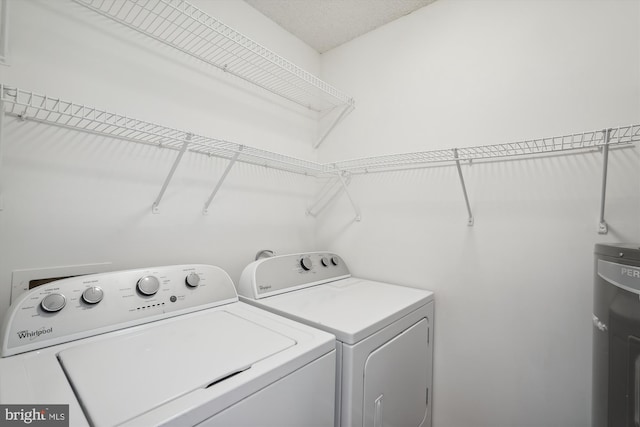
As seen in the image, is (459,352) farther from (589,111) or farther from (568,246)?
(589,111)

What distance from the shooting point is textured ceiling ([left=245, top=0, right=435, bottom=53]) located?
1.81 meters

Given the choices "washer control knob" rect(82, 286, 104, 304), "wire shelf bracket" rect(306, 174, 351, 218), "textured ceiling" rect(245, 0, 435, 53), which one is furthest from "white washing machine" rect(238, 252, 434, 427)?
"textured ceiling" rect(245, 0, 435, 53)

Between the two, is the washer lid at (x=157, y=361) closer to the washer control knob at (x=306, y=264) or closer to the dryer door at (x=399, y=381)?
the dryer door at (x=399, y=381)

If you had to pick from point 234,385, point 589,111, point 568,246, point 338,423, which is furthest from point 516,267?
point 234,385

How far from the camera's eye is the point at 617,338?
34.4 inches

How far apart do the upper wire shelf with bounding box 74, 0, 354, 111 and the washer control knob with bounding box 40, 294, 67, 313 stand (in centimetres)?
116

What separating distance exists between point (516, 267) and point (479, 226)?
270mm

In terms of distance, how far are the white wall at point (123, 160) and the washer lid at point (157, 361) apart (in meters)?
0.51

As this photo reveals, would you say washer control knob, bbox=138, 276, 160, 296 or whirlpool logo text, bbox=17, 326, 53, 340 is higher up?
washer control knob, bbox=138, 276, 160, 296

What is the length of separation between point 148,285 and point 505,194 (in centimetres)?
179

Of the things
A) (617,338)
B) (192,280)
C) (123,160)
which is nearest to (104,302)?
(192,280)

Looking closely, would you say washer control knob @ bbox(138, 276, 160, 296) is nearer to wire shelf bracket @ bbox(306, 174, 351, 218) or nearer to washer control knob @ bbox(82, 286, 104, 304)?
washer control knob @ bbox(82, 286, 104, 304)

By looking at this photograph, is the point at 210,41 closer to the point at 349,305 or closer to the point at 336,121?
the point at 336,121

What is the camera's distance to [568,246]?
1.32 m
